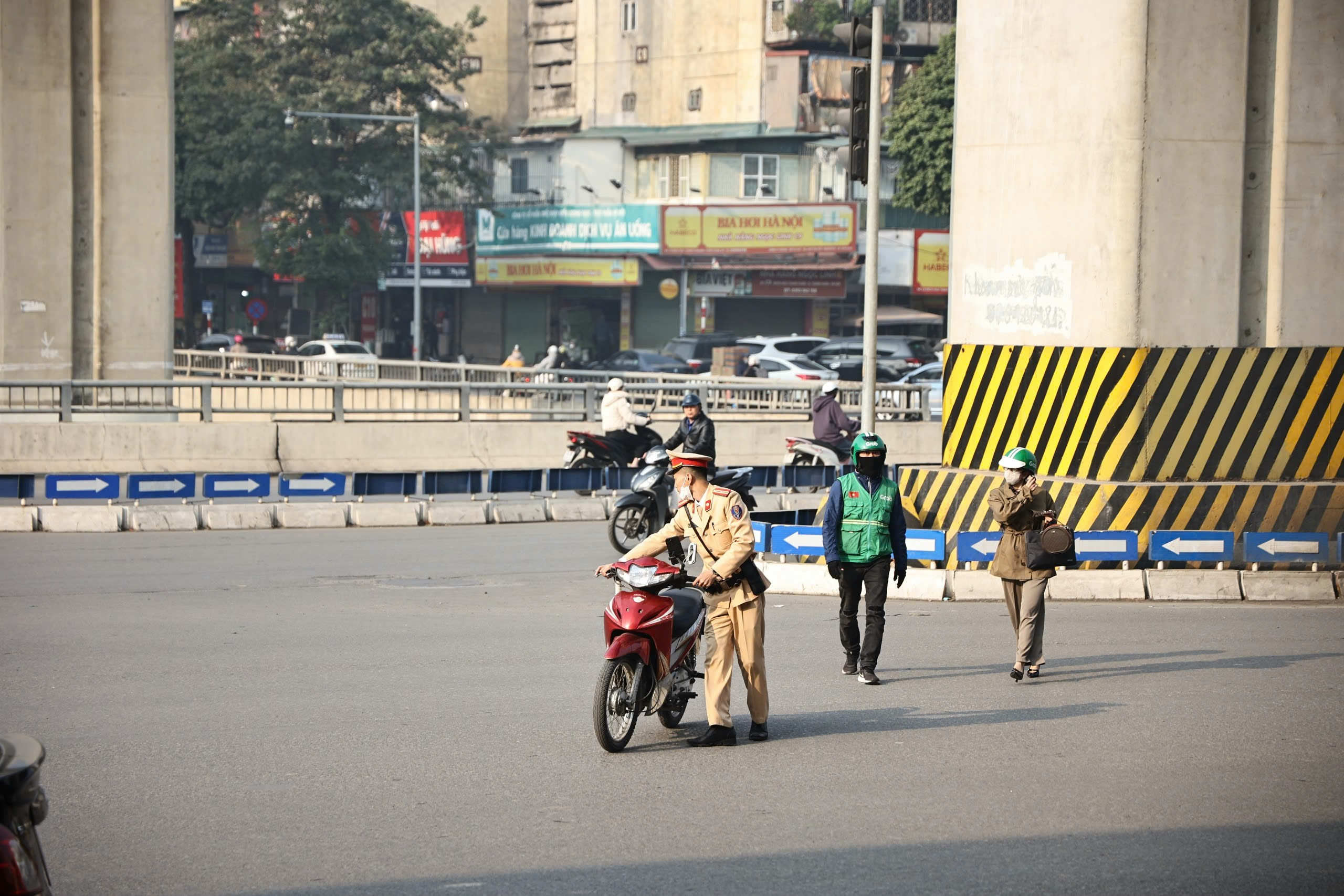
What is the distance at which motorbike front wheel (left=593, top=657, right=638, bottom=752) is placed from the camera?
788cm

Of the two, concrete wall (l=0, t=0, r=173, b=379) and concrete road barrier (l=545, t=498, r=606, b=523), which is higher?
concrete wall (l=0, t=0, r=173, b=379)

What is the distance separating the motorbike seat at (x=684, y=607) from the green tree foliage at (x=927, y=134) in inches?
1626

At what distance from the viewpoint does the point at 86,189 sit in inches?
978

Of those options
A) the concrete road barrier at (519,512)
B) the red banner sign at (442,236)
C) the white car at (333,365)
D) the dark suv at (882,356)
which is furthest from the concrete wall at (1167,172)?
the red banner sign at (442,236)

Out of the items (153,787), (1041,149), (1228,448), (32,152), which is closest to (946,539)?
(1228,448)

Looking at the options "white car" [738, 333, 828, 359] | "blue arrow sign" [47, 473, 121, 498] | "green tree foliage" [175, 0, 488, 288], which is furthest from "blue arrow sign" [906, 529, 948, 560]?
"green tree foliage" [175, 0, 488, 288]

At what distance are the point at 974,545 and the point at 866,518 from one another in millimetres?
4530

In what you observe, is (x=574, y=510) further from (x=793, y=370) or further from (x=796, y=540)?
(x=793, y=370)

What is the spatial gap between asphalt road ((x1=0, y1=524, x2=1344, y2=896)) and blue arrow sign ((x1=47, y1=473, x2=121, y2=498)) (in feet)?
15.4

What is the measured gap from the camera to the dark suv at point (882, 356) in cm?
4278

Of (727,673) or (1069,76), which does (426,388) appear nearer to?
(1069,76)

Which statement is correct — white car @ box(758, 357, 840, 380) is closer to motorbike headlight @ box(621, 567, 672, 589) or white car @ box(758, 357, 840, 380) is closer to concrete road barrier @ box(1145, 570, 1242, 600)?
concrete road barrier @ box(1145, 570, 1242, 600)

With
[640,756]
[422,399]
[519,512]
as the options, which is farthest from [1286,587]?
[422,399]

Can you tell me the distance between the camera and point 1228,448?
14844 mm
